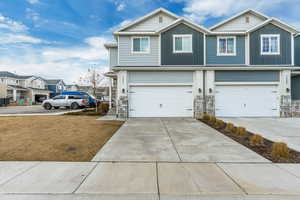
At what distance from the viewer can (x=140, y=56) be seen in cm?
1133

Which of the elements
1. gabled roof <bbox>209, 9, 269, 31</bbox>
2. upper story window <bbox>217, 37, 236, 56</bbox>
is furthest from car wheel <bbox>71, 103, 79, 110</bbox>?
gabled roof <bbox>209, 9, 269, 31</bbox>

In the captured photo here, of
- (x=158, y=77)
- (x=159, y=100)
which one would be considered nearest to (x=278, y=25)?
(x=158, y=77)

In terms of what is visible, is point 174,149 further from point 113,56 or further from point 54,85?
point 54,85

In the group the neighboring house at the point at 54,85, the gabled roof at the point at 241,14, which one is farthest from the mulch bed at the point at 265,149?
the neighboring house at the point at 54,85

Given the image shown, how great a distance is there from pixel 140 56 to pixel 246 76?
7.74 metres

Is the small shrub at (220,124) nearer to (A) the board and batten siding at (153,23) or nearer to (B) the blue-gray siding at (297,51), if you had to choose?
(A) the board and batten siding at (153,23)

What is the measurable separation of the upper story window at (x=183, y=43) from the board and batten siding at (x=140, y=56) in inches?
52.2

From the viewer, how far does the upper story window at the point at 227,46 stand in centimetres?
1152

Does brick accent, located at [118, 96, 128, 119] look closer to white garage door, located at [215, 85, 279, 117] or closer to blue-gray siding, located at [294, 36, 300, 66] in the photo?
white garage door, located at [215, 85, 279, 117]

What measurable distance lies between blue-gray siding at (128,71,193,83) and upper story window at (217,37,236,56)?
3423 millimetres

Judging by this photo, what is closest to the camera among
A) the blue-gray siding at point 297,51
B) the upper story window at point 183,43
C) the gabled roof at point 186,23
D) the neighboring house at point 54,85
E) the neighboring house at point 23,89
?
the gabled roof at point 186,23

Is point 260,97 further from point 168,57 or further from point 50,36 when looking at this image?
point 50,36

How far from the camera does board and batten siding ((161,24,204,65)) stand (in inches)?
439

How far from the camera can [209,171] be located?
11.2 feet
